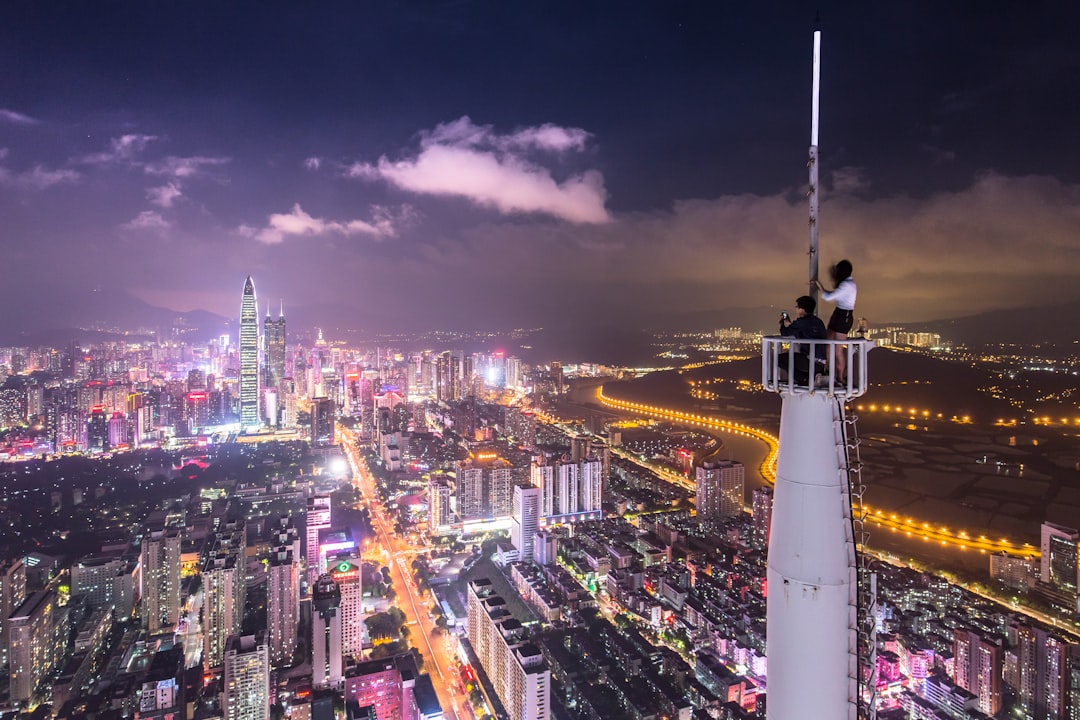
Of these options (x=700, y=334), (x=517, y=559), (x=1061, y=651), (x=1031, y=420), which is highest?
(x=700, y=334)

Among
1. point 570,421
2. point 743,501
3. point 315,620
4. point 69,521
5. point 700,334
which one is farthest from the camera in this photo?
point 700,334

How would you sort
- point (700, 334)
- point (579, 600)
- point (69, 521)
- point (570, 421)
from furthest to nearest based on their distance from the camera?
point (700, 334) < point (570, 421) < point (69, 521) < point (579, 600)

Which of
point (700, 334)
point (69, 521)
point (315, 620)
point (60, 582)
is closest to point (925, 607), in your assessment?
point (315, 620)

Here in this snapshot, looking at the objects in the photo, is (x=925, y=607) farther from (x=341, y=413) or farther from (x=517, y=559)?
(x=341, y=413)

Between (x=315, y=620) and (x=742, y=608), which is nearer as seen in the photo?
(x=315, y=620)

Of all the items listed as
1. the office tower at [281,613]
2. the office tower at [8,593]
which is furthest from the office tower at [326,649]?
the office tower at [8,593]

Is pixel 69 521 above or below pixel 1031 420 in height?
below

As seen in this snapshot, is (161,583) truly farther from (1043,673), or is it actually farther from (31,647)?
(1043,673)
